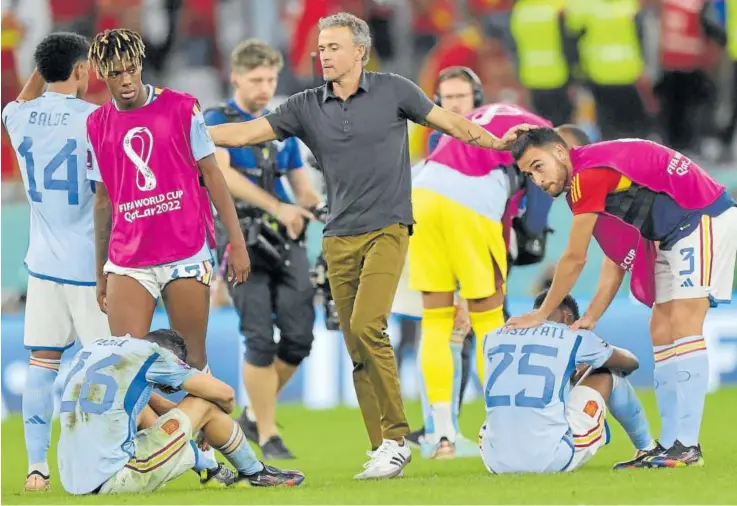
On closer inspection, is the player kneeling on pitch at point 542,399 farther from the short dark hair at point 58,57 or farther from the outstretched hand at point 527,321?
the short dark hair at point 58,57

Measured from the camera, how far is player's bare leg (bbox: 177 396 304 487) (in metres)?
7.34

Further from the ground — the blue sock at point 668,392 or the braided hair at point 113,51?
the braided hair at point 113,51

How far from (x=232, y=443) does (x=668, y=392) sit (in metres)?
2.09

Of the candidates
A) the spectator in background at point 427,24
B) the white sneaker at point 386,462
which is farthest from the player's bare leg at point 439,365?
the spectator in background at point 427,24

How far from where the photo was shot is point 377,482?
7.61 meters

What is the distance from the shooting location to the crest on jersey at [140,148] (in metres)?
7.63

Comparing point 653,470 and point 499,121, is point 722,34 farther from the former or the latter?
point 653,470

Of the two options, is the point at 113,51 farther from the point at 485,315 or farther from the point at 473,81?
the point at 473,81

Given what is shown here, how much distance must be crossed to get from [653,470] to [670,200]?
125 cm

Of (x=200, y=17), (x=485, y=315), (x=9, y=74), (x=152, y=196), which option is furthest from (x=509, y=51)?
(x=152, y=196)

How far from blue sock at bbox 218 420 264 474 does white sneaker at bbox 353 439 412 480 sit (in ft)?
1.70

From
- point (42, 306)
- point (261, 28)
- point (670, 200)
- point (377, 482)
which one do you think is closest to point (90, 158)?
point (42, 306)

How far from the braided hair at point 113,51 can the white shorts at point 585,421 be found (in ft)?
8.21

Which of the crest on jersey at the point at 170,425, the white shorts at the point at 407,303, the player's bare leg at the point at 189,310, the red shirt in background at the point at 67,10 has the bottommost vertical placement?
the crest on jersey at the point at 170,425
